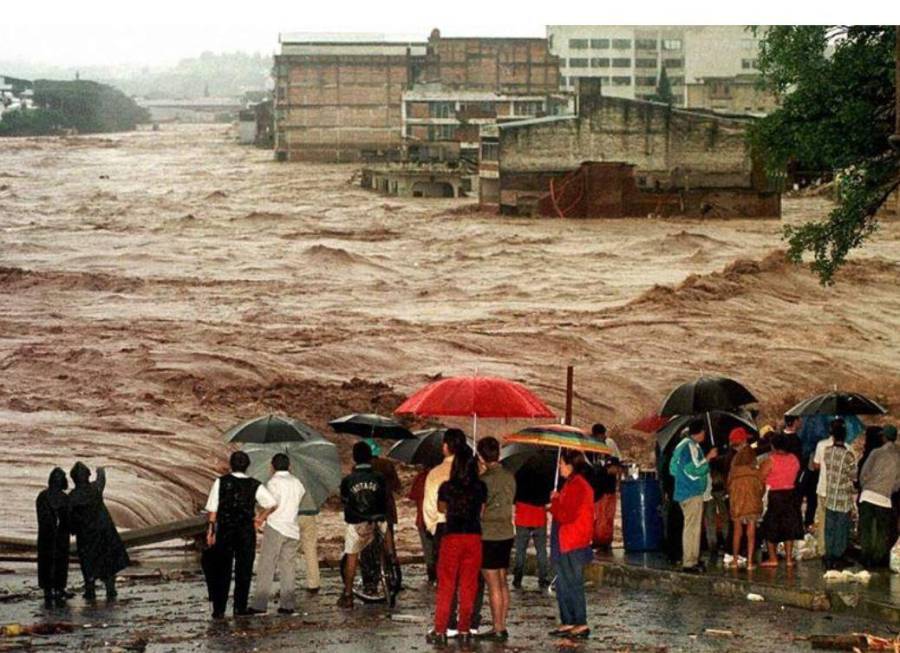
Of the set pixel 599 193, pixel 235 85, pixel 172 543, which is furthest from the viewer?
pixel 599 193

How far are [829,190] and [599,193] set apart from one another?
13.7ft

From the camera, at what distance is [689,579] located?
31.8 feet

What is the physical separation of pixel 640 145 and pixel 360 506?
1060 cm

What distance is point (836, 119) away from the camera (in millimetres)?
14375

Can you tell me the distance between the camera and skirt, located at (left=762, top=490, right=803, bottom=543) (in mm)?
9844

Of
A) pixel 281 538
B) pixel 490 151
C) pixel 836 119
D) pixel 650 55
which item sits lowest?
pixel 281 538

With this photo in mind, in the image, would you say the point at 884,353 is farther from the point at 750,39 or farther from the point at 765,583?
the point at 765,583

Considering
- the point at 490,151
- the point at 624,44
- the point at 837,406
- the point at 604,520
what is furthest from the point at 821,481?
the point at 490,151

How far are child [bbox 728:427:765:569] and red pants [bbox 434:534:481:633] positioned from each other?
216 centimetres

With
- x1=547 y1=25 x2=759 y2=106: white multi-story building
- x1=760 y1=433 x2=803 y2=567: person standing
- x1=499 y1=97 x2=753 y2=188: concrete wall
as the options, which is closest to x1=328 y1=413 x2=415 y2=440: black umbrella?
x1=760 y1=433 x2=803 y2=567: person standing

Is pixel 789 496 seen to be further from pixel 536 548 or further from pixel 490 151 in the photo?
pixel 490 151

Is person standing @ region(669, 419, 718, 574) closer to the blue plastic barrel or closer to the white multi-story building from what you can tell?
the blue plastic barrel

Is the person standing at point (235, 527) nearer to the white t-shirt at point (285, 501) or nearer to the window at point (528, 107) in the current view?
the white t-shirt at point (285, 501)

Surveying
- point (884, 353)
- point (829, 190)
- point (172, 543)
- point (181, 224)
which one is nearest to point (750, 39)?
point (829, 190)
